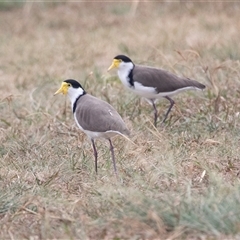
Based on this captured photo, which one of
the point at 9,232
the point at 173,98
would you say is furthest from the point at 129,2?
the point at 9,232

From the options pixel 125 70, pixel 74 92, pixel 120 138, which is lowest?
pixel 120 138

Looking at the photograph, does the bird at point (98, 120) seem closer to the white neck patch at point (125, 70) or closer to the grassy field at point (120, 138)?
the grassy field at point (120, 138)

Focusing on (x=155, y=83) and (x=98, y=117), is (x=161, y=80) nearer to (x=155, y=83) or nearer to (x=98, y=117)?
(x=155, y=83)

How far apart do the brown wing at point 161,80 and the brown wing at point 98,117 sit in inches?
42.3

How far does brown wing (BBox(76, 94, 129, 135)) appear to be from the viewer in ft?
18.6

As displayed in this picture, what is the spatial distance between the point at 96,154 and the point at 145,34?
5.22m

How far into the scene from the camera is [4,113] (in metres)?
7.73

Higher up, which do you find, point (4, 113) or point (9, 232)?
point (9, 232)

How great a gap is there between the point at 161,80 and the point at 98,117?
4.62 ft

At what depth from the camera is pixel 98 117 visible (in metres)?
5.78

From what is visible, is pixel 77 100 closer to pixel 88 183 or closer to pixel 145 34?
pixel 88 183

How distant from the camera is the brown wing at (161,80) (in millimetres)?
6965

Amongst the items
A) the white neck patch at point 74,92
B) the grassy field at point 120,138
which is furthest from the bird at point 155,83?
the white neck patch at point 74,92

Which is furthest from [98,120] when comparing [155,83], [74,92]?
[155,83]
